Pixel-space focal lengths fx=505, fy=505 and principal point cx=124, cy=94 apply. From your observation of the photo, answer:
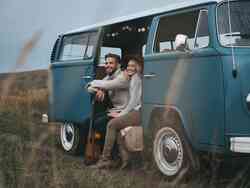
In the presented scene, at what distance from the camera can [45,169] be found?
4906 millimetres

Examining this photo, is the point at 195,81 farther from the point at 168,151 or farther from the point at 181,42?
the point at 168,151

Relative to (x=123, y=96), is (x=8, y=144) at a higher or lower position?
lower

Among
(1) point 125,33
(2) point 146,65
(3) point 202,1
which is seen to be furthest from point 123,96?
(3) point 202,1

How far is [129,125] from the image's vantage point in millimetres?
6531

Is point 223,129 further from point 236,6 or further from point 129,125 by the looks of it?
point 129,125

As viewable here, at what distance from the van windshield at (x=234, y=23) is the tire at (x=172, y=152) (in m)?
1.17

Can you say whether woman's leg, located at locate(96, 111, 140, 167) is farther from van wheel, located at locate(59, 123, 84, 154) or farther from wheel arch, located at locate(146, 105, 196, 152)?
van wheel, located at locate(59, 123, 84, 154)

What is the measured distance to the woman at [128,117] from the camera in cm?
650

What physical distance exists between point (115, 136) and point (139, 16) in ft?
5.26

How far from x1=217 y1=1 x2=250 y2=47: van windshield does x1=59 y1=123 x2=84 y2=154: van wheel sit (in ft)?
13.2

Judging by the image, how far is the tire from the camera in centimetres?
546

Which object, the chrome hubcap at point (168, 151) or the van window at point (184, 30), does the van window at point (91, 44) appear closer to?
the van window at point (184, 30)

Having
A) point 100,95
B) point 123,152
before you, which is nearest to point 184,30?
point 100,95

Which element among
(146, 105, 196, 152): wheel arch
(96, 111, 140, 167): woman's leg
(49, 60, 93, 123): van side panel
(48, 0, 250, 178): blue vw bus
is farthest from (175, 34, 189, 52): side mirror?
(49, 60, 93, 123): van side panel
